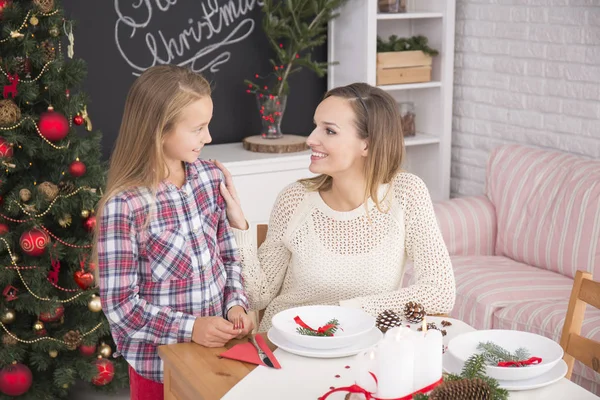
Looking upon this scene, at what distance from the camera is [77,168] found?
294 centimetres

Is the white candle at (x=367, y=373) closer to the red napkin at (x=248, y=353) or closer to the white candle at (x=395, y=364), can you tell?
the white candle at (x=395, y=364)

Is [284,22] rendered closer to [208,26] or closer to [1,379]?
[208,26]

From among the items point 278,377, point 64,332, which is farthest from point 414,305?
point 64,332

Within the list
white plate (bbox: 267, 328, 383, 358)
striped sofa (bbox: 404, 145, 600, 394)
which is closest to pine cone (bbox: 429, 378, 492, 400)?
white plate (bbox: 267, 328, 383, 358)

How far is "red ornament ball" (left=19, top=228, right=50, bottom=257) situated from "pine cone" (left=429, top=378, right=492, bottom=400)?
1891mm

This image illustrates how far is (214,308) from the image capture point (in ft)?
6.70

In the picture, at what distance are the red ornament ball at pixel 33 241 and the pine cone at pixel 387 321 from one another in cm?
145

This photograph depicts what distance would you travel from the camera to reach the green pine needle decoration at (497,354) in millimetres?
1655

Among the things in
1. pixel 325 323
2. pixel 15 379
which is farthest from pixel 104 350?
pixel 325 323

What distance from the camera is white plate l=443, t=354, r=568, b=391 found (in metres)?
1.57

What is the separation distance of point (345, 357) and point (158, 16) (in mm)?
2509

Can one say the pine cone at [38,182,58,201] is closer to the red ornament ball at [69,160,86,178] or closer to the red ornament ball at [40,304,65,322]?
the red ornament ball at [69,160,86,178]

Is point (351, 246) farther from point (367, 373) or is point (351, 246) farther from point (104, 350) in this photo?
point (104, 350)

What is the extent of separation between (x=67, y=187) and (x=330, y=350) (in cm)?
156
